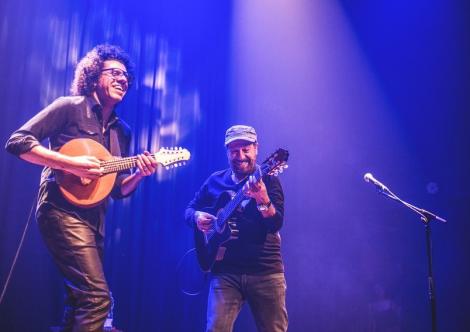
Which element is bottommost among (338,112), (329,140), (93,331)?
(93,331)

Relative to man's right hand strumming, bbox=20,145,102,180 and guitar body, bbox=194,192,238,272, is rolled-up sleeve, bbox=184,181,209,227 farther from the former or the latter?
man's right hand strumming, bbox=20,145,102,180

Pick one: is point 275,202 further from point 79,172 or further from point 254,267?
point 79,172

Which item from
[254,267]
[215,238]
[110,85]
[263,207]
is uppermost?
[110,85]

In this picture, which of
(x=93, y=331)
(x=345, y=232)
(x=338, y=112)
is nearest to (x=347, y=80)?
(x=338, y=112)

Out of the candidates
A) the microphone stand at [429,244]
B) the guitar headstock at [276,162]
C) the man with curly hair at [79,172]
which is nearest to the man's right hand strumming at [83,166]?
the man with curly hair at [79,172]

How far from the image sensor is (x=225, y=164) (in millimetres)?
5570

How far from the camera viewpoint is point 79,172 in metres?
2.69

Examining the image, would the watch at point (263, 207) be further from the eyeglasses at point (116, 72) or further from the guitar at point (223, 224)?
the eyeglasses at point (116, 72)

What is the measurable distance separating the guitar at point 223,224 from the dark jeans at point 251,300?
226mm

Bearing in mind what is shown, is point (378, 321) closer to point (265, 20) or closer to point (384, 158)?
point (384, 158)

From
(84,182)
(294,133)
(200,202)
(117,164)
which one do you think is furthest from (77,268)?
(294,133)

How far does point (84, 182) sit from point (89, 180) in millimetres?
42

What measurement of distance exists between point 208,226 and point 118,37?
8.77 feet

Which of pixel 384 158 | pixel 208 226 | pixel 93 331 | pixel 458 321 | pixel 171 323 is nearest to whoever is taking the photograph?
pixel 93 331
